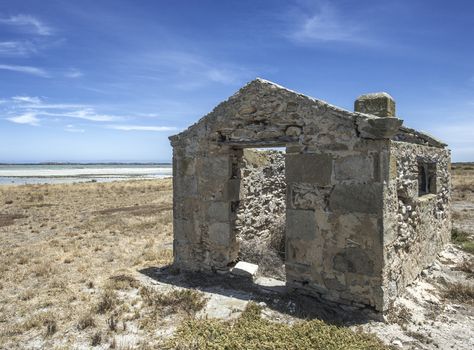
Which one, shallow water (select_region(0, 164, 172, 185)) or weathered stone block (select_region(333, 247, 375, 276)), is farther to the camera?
shallow water (select_region(0, 164, 172, 185))

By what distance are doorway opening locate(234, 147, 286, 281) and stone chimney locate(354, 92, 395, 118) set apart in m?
2.75

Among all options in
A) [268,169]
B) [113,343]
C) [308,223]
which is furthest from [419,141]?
[113,343]

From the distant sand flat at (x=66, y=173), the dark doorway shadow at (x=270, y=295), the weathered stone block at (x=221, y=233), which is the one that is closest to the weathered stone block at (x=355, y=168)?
the dark doorway shadow at (x=270, y=295)

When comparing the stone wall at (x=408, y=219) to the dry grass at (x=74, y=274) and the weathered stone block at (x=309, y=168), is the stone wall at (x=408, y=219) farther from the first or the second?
the dry grass at (x=74, y=274)

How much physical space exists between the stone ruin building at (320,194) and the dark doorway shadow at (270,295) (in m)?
0.15

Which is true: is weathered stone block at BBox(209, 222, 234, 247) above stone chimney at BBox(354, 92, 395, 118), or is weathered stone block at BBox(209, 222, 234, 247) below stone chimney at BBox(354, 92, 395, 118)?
below

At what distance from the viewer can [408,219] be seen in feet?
22.0

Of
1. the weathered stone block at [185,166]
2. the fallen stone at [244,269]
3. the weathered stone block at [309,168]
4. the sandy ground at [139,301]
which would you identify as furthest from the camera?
the weathered stone block at [185,166]

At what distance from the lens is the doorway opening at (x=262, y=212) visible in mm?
8109

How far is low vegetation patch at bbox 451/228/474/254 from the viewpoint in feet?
32.8

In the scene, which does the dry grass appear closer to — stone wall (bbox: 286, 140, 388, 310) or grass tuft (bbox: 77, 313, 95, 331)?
grass tuft (bbox: 77, 313, 95, 331)

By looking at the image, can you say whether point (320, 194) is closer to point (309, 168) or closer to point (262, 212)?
point (309, 168)

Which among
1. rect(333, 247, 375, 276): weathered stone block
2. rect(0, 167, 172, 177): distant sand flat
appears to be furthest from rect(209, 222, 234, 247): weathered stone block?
rect(0, 167, 172, 177): distant sand flat

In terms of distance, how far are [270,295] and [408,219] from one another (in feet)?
9.61
